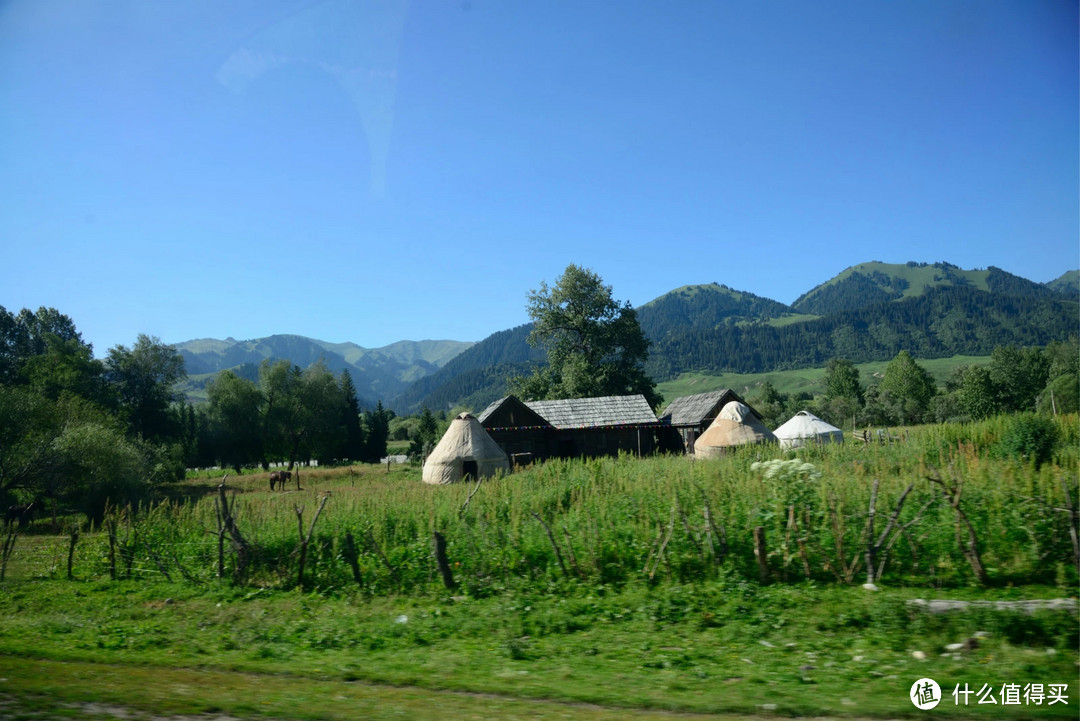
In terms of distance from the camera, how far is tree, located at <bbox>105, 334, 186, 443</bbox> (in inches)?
2092

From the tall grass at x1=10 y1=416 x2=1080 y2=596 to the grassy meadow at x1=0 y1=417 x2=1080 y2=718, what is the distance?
0.16ft

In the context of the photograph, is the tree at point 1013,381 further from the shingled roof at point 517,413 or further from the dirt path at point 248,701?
the dirt path at point 248,701

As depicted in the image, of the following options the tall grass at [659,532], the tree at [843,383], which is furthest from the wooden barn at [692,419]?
the tree at [843,383]

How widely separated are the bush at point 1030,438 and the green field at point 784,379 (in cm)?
14797

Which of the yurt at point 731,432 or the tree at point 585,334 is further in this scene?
the tree at point 585,334

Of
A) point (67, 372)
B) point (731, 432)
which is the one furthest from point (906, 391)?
point (67, 372)

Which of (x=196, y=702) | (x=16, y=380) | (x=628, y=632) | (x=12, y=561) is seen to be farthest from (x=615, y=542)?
(x=16, y=380)

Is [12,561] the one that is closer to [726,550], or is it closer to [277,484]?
[726,550]

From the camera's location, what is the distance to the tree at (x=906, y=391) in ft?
235

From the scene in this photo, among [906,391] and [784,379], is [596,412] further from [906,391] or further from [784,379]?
[784,379]

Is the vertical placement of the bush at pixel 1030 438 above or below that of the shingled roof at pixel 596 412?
below

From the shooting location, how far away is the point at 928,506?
909 centimetres

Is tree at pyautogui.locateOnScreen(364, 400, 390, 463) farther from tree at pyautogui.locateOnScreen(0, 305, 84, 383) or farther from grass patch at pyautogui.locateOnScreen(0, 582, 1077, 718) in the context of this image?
grass patch at pyautogui.locateOnScreen(0, 582, 1077, 718)

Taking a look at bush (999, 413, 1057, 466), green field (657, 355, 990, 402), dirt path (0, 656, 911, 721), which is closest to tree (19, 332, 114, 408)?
dirt path (0, 656, 911, 721)
